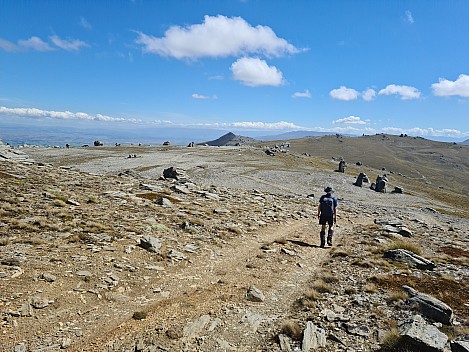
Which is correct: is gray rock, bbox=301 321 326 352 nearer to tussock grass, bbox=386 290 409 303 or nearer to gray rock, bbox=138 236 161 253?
tussock grass, bbox=386 290 409 303

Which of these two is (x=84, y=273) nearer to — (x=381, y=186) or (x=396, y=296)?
(x=396, y=296)

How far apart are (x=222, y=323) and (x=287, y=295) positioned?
11.2ft

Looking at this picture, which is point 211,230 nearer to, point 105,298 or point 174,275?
point 174,275

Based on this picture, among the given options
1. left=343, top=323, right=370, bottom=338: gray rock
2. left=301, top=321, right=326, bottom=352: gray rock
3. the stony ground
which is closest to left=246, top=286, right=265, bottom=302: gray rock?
the stony ground

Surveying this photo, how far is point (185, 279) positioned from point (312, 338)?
18.9 feet

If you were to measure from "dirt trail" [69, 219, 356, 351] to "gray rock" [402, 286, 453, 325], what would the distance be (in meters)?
3.92

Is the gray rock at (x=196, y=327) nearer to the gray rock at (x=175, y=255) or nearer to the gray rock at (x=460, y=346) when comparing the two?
the gray rock at (x=175, y=255)

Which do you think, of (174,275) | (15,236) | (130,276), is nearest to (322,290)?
(174,275)

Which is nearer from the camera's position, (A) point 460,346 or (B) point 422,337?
(A) point 460,346

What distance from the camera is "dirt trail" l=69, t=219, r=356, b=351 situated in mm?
8500

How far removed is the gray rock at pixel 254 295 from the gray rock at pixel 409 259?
903cm

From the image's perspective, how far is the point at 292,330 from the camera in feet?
28.0

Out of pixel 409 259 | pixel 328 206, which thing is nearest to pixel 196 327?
pixel 409 259

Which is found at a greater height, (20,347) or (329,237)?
(20,347)
